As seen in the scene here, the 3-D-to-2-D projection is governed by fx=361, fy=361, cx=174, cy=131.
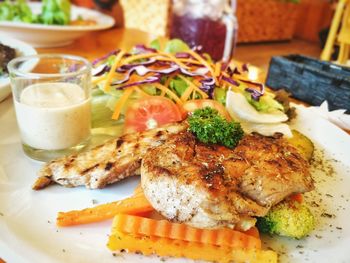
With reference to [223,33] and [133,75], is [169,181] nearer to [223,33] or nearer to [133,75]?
[133,75]

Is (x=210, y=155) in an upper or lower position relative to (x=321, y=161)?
upper

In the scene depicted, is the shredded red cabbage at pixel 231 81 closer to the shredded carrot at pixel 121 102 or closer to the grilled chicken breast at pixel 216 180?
the shredded carrot at pixel 121 102

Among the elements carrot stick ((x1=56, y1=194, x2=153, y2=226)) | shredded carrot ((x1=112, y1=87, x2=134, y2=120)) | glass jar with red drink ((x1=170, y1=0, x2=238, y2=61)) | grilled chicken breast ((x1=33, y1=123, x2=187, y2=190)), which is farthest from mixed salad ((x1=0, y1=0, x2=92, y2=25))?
carrot stick ((x1=56, y1=194, x2=153, y2=226))

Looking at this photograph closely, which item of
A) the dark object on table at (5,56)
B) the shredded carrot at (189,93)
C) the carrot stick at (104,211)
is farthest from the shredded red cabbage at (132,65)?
the carrot stick at (104,211)

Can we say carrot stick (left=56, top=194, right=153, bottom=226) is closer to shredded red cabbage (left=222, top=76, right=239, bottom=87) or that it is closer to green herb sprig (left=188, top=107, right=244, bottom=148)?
green herb sprig (left=188, top=107, right=244, bottom=148)

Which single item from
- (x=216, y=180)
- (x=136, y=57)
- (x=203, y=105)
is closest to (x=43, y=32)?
(x=136, y=57)

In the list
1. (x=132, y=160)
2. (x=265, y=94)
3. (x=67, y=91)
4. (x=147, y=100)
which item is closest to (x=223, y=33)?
(x=265, y=94)
